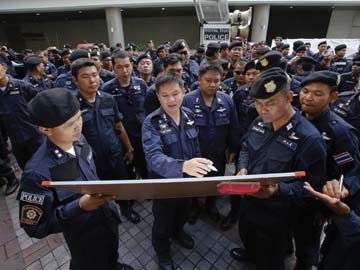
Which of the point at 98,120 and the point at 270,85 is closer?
the point at 270,85

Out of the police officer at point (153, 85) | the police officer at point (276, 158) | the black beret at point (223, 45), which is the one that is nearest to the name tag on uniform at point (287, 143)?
the police officer at point (276, 158)

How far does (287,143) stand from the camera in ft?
5.78

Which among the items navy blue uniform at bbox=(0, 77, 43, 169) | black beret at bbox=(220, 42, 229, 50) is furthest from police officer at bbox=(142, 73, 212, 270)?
black beret at bbox=(220, 42, 229, 50)

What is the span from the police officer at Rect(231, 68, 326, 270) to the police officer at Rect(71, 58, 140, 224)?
67.0 inches

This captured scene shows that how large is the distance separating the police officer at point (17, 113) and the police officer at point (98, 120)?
59.4 inches

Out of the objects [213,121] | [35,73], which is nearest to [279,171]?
[213,121]

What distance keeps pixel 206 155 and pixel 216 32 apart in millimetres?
4625

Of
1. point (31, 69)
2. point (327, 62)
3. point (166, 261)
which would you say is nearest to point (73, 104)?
point (166, 261)

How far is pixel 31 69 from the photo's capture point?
4.78 metres

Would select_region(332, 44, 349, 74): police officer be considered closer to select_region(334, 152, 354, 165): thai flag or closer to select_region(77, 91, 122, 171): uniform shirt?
select_region(334, 152, 354, 165): thai flag

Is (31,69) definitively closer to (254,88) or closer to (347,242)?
(254,88)

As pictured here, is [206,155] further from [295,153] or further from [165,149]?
[295,153]

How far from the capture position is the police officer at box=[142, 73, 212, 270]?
6.54 feet

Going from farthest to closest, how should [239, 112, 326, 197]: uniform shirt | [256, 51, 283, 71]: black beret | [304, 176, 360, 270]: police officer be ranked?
[256, 51, 283, 71]: black beret < [239, 112, 326, 197]: uniform shirt < [304, 176, 360, 270]: police officer
